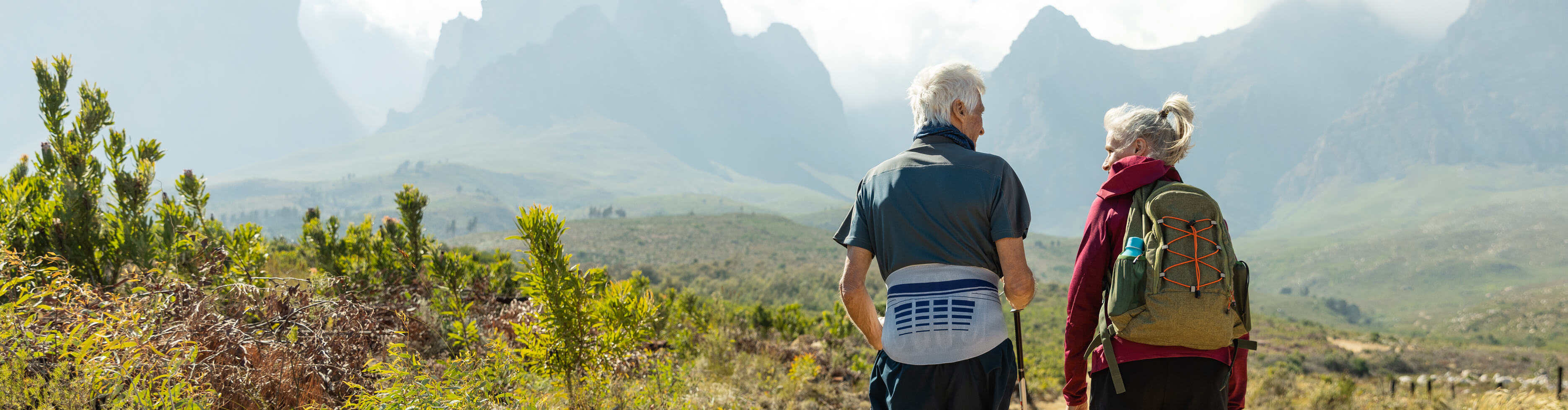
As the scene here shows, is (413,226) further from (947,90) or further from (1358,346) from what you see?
(1358,346)

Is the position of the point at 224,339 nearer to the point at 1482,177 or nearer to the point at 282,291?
the point at 282,291

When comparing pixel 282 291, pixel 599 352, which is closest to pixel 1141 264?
pixel 599 352

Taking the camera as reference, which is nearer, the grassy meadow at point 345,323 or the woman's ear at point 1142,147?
the woman's ear at point 1142,147

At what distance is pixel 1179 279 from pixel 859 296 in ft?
3.05

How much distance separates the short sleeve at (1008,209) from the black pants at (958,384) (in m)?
0.32

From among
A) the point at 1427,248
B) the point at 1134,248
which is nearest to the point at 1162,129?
the point at 1134,248

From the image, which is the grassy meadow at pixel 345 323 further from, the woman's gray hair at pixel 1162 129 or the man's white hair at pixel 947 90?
the woman's gray hair at pixel 1162 129

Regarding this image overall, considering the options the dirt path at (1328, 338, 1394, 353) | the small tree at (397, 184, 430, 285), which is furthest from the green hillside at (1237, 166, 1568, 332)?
the small tree at (397, 184, 430, 285)

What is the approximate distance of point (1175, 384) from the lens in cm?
213

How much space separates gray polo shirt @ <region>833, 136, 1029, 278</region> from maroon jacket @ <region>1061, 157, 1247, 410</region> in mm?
335

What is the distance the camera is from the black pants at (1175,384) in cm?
213

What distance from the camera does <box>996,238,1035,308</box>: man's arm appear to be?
204cm

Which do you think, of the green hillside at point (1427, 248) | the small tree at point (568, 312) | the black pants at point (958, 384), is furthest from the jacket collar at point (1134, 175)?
the green hillside at point (1427, 248)

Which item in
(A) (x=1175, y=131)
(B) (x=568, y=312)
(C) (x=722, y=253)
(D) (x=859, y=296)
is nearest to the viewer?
(D) (x=859, y=296)
